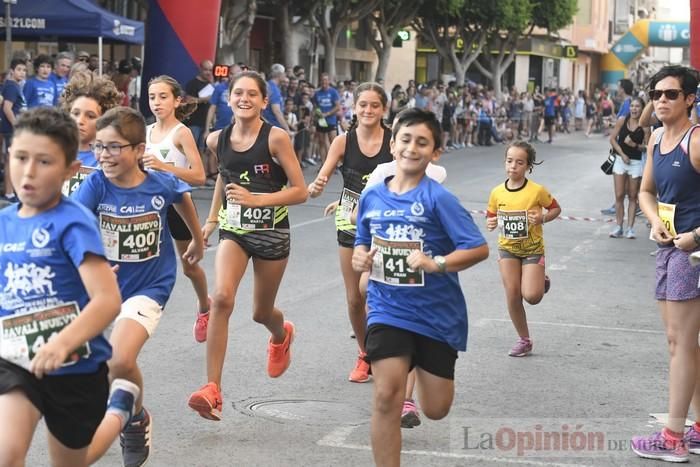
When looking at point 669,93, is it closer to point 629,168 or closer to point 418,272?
point 418,272

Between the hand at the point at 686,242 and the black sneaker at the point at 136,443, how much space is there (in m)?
2.66

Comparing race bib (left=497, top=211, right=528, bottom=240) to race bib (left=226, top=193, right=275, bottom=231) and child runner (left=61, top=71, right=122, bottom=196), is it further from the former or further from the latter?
child runner (left=61, top=71, right=122, bottom=196)

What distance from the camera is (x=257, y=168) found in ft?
23.4

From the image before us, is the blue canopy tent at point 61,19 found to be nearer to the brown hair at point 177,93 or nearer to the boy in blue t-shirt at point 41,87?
the boy in blue t-shirt at point 41,87

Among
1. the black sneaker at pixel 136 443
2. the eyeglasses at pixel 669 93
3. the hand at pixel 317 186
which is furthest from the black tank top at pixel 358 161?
the black sneaker at pixel 136 443

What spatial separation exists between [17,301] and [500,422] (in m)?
3.27

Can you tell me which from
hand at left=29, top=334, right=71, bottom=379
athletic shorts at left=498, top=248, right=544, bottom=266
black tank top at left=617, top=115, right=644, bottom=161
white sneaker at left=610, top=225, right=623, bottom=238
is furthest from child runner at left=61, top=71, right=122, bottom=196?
white sneaker at left=610, top=225, right=623, bottom=238

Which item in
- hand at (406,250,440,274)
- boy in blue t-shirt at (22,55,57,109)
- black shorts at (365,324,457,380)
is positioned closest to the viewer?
hand at (406,250,440,274)

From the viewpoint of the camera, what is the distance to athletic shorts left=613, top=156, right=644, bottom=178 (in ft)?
50.6

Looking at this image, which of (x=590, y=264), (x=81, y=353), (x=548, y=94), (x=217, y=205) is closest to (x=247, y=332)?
(x=217, y=205)

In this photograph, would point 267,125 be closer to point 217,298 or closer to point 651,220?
point 217,298

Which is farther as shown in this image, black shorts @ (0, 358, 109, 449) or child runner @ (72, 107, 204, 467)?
child runner @ (72, 107, 204, 467)

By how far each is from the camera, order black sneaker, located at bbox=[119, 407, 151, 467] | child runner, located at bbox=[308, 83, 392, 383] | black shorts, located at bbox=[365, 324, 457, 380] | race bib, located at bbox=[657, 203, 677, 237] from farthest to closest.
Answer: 1. child runner, located at bbox=[308, 83, 392, 383]
2. race bib, located at bbox=[657, 203, 677, 237]
3. black sneaker, located at bbox=[119, 407, 151, 467]
4. black shorts, located at bbox=[365, 324, 457, 380]

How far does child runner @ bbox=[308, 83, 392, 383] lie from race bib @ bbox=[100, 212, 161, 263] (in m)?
2.00
